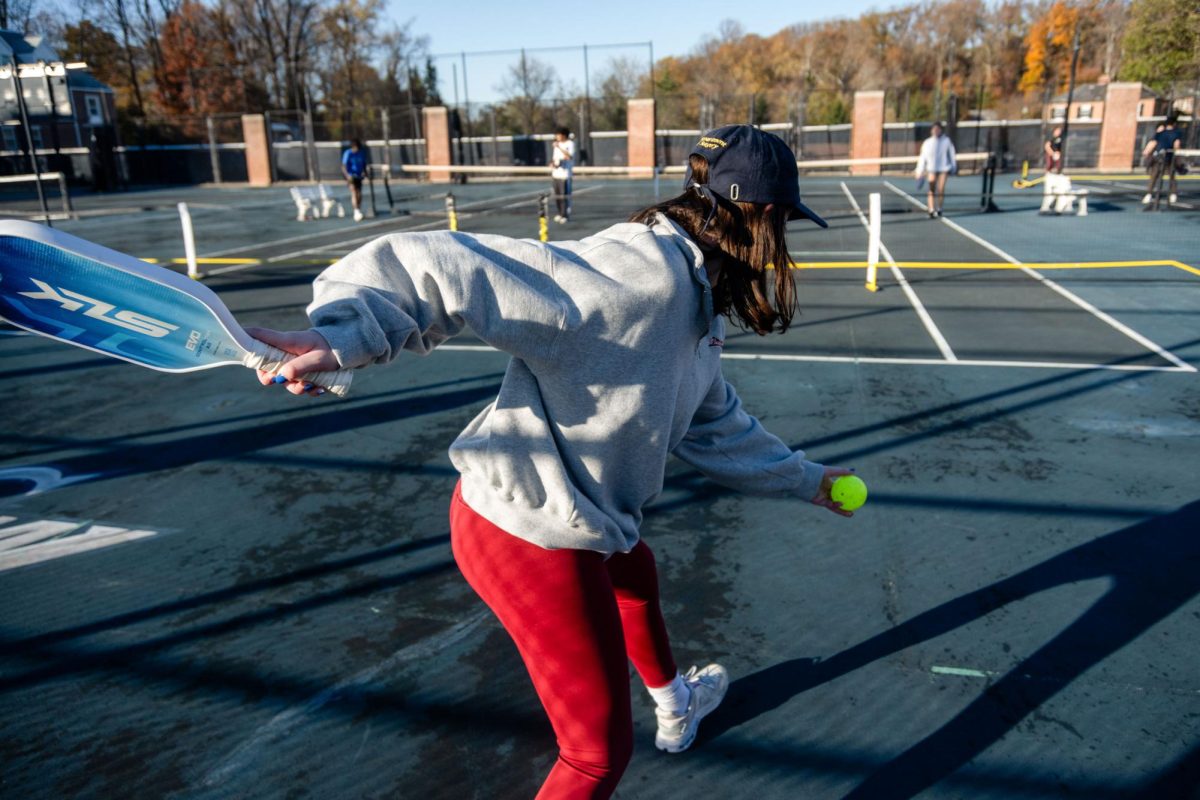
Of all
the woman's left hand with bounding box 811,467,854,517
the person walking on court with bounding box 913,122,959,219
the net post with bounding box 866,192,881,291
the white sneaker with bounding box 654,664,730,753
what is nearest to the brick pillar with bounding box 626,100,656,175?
the person walking on court with bounding box 913,122,959,219

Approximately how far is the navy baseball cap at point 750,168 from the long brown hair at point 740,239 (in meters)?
0.03

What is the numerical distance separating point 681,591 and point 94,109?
55401mm

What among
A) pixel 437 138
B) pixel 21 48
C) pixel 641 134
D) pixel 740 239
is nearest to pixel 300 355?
pixel 740 239

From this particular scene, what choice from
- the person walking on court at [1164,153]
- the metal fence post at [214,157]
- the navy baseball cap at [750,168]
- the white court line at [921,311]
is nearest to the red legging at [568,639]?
the navy baseball cap at [750,168]

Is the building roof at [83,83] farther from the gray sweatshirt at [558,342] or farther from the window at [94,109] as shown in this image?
the gray sweatshirt at [558,342]

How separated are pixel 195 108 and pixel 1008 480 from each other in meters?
64.1

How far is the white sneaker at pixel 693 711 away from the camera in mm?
2848

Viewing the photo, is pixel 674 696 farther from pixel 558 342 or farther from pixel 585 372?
pixel 558 342

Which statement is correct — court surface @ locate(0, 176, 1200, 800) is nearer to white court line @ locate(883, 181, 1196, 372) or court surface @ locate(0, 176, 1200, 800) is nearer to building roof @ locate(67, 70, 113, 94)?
white court line @ locate(883, 181, 1196, 372)

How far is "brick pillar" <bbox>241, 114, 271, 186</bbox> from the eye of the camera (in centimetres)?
3828

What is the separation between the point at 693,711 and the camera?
2904 mm

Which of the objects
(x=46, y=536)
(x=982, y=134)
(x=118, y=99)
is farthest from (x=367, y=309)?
(x=118, y=99)

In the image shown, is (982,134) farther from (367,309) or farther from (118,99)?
(118,99)

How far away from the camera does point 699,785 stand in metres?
2.76
